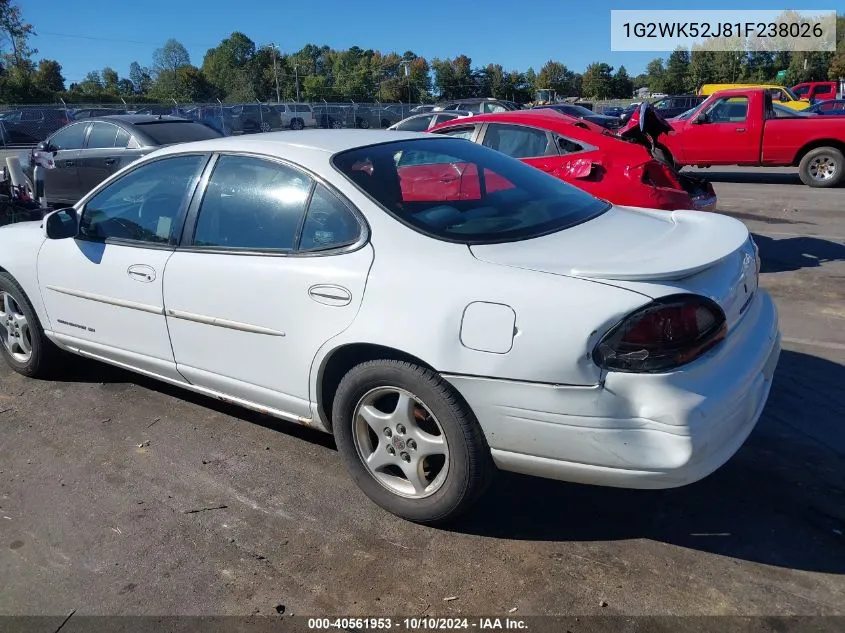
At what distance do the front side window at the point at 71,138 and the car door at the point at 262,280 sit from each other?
7.94 m

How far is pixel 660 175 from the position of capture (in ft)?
21.6

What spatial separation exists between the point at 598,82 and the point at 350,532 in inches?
3550

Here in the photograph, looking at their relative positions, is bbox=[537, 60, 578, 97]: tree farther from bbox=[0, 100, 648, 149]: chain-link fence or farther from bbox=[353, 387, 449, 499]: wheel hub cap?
bbox=[353, 387, 449, 499]: wheel hub cap

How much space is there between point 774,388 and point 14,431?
4283mm

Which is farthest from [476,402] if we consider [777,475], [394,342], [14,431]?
[14,431]

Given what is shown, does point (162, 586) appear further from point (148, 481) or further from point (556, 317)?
point (556, 317)

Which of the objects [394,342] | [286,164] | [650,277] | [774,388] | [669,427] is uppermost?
[286,164]

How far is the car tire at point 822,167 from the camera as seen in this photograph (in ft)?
39.8

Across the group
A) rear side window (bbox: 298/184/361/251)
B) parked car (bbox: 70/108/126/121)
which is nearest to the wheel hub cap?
rear side window (bbox: 298/184/361/251)

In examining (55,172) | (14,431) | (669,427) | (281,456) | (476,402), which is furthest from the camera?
(55,172)

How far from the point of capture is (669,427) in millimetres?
2326

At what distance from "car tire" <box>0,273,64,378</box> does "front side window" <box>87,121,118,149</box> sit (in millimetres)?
5914

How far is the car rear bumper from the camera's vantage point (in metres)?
2.34

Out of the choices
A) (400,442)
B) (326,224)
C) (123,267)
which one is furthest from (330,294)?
(123,267)
